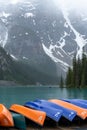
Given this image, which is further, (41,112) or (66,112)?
(66,112)

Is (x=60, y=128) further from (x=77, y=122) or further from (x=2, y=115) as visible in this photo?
(x=2, y=115)

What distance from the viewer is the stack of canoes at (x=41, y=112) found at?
1141 inches

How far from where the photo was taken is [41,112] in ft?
103

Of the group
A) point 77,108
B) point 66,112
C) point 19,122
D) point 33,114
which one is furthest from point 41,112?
point 77,108

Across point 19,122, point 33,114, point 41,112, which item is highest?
point 41,112

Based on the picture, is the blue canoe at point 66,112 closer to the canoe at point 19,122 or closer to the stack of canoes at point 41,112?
the stack of canoes at point 41,112

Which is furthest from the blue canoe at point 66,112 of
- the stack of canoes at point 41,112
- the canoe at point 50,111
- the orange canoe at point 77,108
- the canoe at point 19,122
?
the canoe at point 19,122

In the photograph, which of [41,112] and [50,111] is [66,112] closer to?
[50,111]

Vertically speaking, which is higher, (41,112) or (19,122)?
(41,112)

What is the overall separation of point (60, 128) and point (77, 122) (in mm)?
2766

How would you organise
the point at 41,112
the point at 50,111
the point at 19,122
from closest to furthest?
the point at 19,122
the point at 41,112
the point at 50,111

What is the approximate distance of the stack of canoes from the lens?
28986mm

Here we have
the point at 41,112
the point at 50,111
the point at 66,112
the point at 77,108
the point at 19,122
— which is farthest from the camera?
the point at 77,108

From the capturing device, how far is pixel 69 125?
33469 mm
